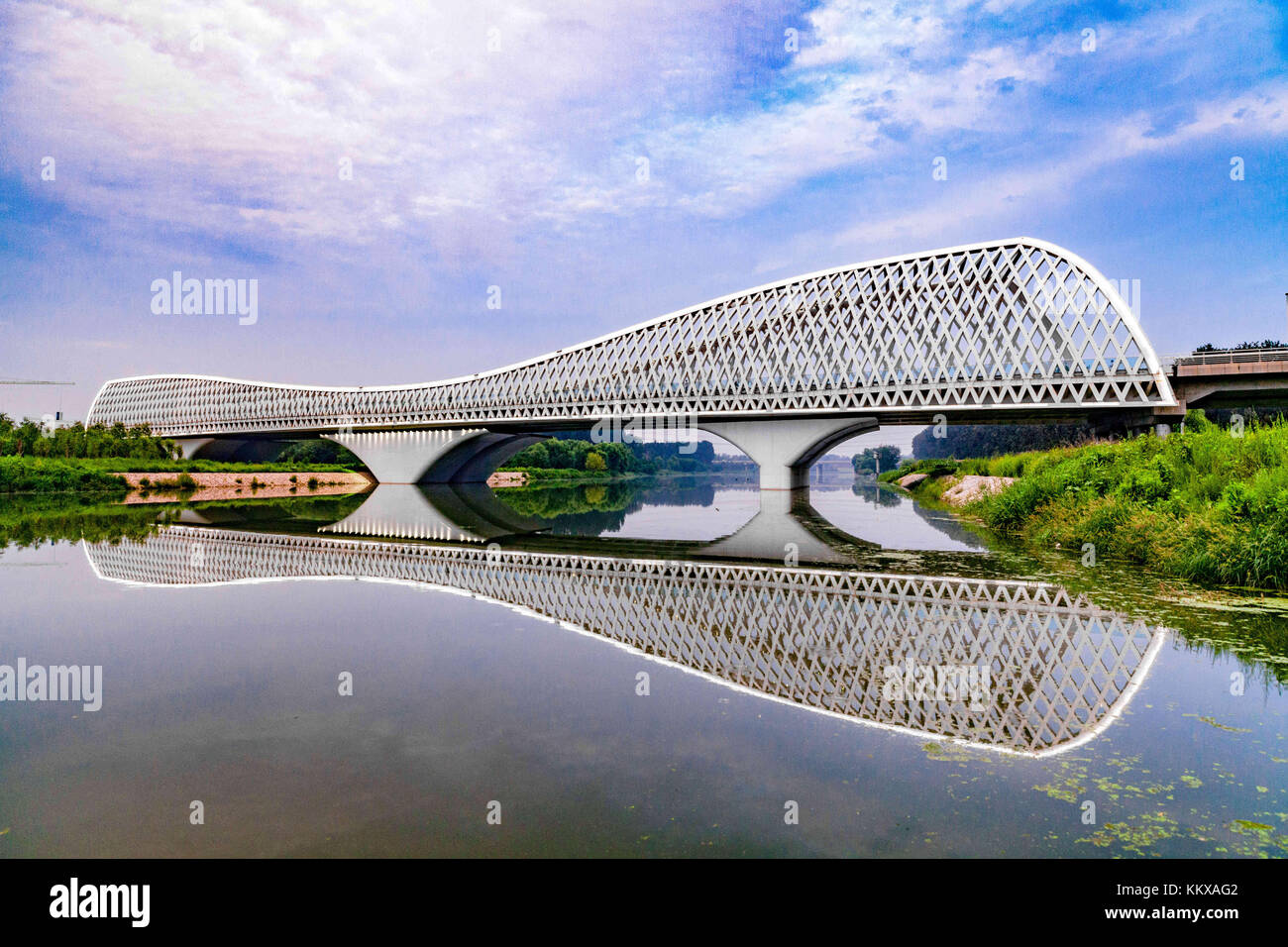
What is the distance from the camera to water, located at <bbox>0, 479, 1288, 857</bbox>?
4539 mm

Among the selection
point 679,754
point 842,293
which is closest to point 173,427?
point 842,293

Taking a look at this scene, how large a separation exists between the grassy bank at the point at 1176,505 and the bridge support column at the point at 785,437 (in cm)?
2359

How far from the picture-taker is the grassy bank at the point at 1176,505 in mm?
12789

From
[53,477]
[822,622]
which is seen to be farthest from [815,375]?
[53,477]

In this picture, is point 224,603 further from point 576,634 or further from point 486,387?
point 486,387

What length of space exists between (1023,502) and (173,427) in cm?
9810

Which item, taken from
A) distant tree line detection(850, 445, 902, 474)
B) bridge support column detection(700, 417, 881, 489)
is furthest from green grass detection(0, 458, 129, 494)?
distant tree line detection(850, 445, 902, 474)

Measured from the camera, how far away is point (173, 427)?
92750 mm

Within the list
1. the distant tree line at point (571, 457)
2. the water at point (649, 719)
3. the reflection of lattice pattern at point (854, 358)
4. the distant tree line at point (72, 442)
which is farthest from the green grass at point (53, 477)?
the distant tree line at point (571, 457)

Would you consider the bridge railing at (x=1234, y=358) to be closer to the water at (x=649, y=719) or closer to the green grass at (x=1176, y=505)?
the green grass at (x=1176, y=505)

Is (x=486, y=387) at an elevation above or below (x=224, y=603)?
above

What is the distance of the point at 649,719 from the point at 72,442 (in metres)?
68.4

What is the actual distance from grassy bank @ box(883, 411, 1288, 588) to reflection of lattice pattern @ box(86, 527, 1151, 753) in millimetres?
3349
